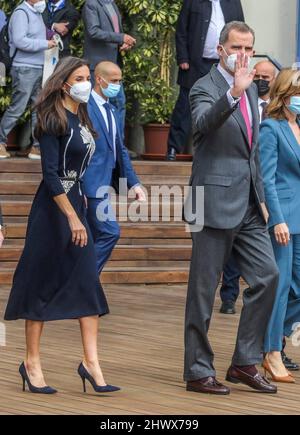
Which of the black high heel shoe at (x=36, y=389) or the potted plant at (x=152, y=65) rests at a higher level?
the potted plant at (x=152, y=65)

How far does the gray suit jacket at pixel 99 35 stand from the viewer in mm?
13898

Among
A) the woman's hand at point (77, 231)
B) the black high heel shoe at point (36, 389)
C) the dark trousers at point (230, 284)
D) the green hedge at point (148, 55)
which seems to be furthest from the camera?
the green hedge at point (148, 55)

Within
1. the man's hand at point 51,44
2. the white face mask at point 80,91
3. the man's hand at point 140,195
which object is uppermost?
the man's hand at point 51,44

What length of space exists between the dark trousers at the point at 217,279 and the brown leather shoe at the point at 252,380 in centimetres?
22

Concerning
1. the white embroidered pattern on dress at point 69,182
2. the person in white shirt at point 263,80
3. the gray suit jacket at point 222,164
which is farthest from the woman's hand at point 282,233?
the person in white shirt at point 263,80

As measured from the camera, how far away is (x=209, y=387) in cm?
775

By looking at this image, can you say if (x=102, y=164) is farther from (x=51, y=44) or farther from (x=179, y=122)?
(x=179, y=122)

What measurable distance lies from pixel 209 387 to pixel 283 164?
1.52 m

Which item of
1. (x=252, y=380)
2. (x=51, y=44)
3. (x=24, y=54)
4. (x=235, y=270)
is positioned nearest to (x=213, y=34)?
(x=51, y=44)

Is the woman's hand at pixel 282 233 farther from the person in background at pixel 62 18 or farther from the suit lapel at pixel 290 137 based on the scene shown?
the person in background at pixel 62 18

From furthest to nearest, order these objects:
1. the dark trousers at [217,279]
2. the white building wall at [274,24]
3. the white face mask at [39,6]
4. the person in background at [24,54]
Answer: the white building wall at [274,24]
the white face mask at [39,6]
the person in background at [24,54]
the dark trousers at [217,279]

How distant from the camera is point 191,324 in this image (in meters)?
7.84

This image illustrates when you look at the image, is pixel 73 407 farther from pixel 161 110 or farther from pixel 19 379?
pixel 161 110

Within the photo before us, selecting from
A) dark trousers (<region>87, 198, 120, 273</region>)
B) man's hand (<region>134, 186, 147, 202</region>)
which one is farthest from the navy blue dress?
dark trousers (<region>87, 198, 120, 273</region>)
